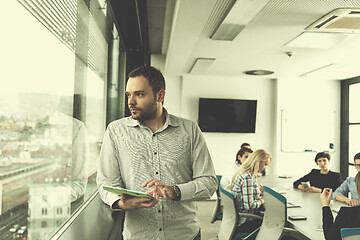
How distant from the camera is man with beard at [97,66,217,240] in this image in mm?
1621

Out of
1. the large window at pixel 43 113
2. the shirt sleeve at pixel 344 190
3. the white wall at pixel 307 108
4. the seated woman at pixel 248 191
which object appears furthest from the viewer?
the white wall at pixel 307 108

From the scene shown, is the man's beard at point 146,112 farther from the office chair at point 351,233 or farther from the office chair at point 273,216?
the office chair at point 273,216

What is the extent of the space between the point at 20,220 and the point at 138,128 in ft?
2.66

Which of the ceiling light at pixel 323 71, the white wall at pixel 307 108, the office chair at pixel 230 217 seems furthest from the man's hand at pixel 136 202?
the white wall at pixel 307 108

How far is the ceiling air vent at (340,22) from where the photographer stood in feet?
10.5

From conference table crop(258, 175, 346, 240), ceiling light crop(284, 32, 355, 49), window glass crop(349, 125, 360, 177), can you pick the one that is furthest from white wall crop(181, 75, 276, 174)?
ceiling light crop(284, 32, 355, 49)

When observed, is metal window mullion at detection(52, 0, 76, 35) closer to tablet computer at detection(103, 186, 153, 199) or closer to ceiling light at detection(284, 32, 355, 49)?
tablet computer at detection(103, 186, 153, 199)

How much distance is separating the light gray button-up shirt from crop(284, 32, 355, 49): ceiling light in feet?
9.86

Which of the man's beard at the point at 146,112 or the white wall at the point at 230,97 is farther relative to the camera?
the white wall at the point at 230,97

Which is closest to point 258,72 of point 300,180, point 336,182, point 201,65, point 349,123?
point 201,65

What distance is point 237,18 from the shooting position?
130 inches

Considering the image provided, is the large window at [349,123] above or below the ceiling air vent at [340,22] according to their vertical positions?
below

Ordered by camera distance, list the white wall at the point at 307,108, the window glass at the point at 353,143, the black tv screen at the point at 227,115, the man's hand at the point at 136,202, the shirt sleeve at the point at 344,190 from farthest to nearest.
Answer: the white wall at the point at 307,108, the black tv screen at the point at 227,115, the window glass at the point at 353,143, the shirt sleeve at the point at 344,190, the man's hand at the point at 136,202

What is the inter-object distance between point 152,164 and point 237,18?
2269mm
